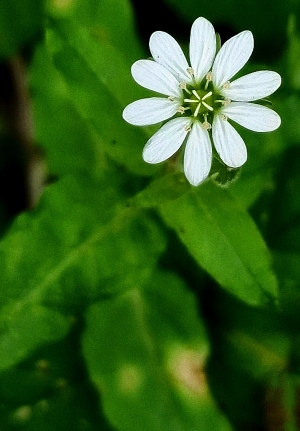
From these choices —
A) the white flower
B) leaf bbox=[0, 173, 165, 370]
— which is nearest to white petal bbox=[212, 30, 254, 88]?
the white flower

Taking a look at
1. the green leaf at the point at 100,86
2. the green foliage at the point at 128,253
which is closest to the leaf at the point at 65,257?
the green foliage at the point at 128,253

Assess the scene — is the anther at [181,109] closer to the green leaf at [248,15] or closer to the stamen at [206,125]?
the stamen at [206,125]

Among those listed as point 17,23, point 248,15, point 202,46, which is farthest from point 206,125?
point 17,23

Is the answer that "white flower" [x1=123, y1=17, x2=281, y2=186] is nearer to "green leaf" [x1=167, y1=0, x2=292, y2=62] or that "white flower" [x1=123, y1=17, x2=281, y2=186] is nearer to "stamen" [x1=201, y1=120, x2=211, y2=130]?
"stamen" [x1=201, y1=120, x2=211, y2=130]

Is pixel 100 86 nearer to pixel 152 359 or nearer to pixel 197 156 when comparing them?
pixel 197 156

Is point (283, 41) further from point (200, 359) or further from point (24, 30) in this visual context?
point (200, 359)

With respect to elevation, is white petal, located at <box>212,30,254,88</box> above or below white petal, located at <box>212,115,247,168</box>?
above
